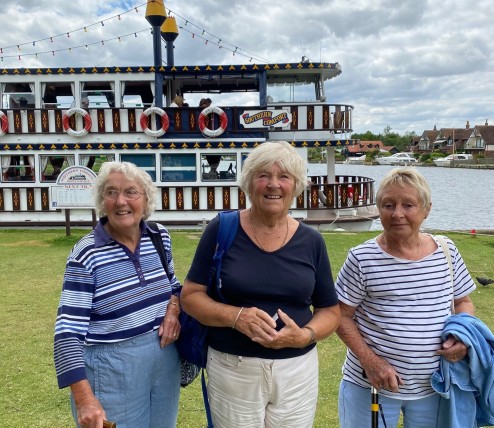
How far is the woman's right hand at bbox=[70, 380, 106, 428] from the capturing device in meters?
1.92


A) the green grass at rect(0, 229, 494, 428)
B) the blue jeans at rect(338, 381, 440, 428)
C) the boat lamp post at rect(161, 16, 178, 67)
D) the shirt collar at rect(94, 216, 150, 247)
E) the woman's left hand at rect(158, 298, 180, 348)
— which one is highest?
the boat lamp post at rect(161, 16, 178, 67)

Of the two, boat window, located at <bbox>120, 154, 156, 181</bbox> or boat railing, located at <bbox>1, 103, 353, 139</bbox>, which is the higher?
boat railing, located at <bbox>1, 103, 353, 139</bbox>

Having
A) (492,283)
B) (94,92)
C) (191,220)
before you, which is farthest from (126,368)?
(94,92)

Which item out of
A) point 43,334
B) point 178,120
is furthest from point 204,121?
point 43,334

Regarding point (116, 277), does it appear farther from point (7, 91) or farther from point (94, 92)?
point (7, 91)

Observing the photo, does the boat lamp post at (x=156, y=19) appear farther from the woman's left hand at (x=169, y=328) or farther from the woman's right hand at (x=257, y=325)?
the woman's right hand at (x=257, y=325)

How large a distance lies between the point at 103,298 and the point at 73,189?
30.7 ft

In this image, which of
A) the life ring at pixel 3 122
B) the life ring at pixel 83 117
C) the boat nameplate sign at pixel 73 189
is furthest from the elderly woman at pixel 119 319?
the life ring at pixel 3 122

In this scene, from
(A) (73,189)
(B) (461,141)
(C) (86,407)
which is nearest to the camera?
(C) (86,407)

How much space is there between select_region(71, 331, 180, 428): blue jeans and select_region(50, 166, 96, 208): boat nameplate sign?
29.6ft

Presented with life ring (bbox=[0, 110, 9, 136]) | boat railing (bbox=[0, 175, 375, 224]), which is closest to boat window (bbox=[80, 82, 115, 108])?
life ring (bbox=[0, 110, 9, 136])

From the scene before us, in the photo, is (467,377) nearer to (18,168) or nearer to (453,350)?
(453,350)

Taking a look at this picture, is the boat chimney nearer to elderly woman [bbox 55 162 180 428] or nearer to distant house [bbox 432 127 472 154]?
elderly woman [bbox 55 162 180 428]

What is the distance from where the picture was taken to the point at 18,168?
13.0 meters
